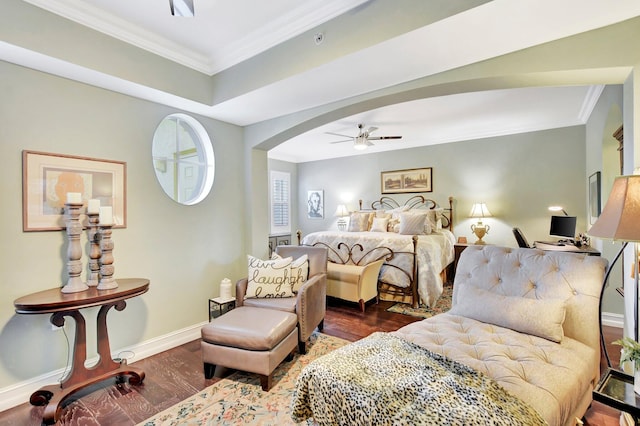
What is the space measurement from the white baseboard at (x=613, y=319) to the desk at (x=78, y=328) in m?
5.00

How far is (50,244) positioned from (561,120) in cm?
652

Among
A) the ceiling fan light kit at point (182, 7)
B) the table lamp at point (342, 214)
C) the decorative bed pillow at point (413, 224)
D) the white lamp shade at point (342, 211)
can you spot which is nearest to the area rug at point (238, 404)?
the ceiling fan light kit at point (182, 7)

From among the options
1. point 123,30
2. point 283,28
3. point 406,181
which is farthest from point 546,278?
point 406,181

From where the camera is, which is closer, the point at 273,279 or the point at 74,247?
the point at 74,247

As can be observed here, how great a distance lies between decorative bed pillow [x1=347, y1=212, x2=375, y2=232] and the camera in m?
5.99

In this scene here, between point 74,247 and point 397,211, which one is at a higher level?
point 397,211

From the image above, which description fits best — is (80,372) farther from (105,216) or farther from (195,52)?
(195,52)

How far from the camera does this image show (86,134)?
2535mm

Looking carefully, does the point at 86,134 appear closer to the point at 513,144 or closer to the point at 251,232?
the point at 251,232

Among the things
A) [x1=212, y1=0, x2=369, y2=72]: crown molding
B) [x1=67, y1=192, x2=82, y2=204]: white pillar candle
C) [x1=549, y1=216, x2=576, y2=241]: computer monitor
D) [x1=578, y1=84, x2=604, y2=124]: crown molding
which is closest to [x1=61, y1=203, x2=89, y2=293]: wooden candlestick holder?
[x1=67, y1=192, x2=82, y2=204]: white pillar candle

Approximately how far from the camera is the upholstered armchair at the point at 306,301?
105 inches

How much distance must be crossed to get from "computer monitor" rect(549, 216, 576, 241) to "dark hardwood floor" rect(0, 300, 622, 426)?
1.35 meters

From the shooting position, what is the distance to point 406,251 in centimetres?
426

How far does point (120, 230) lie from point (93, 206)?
0.42 m
